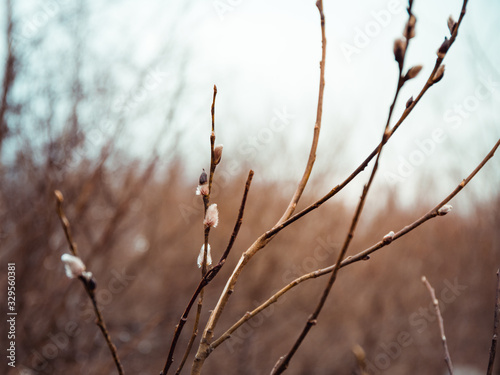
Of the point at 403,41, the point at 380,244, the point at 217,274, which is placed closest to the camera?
the point at 403,41

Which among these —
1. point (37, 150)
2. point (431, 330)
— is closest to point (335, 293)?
point (431, 330)

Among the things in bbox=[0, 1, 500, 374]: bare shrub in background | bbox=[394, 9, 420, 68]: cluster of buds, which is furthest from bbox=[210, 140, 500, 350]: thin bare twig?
→ bbox=[0, 1, 500, 374]: bare shrub in background

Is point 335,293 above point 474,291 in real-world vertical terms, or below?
below

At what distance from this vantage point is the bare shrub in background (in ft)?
8.31

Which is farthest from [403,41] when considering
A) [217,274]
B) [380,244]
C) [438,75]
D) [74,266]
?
[217,274]

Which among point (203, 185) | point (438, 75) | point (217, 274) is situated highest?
point (438, 75)

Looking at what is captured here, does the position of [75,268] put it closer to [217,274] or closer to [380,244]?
[380,244]

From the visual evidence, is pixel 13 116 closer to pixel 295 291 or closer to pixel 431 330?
pixel 295 291

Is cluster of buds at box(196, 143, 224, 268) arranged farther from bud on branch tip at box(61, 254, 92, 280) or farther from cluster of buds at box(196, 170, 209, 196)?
bud on branch tip at box(61, 254, 92, 280)

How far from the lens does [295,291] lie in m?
6.69

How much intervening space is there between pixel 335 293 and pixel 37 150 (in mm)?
5899

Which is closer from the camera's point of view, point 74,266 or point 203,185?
point 74,266

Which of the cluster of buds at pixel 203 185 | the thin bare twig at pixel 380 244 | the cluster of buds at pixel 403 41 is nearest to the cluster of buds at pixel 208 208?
the cluster of buds at pixel 203 185

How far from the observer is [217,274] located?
5.43m
